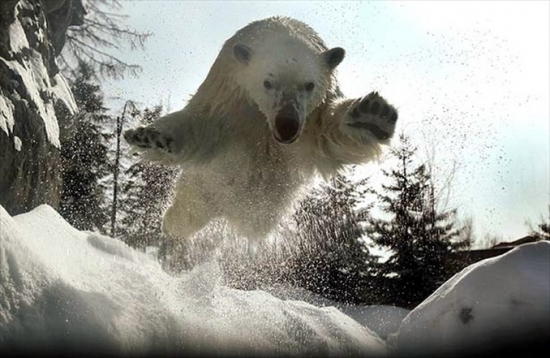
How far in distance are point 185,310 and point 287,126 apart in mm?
1378

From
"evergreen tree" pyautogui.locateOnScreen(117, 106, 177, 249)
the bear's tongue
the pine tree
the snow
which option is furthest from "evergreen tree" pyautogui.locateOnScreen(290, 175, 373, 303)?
→ the bear's tongue

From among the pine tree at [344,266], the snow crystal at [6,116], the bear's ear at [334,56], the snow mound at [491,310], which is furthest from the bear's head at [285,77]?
the pine tree at [344,266]

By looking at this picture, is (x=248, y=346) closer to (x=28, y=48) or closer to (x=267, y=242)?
(x=267, y=242)

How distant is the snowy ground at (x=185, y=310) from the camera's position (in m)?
2.38

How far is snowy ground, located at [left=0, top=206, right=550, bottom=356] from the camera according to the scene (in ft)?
7.82

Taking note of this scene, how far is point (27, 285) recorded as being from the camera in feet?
7.93

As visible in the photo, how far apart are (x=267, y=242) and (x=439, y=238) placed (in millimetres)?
11020

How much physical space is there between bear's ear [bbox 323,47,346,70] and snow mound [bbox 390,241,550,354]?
1.81m

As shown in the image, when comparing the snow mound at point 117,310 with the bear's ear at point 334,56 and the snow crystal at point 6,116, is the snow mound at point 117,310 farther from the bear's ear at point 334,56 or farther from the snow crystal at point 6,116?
the snow crystal at point 6,116

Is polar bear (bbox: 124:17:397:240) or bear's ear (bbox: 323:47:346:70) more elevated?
bear's ear (bbox: 323:47:346:70)

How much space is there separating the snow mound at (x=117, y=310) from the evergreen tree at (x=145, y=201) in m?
1.28

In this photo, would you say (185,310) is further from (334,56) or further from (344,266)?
(344,266)

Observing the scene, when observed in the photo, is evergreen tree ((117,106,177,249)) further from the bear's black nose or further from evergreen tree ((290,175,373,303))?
evergreen tree ((290,175,373,303))

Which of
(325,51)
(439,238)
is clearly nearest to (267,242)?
(325,51)
